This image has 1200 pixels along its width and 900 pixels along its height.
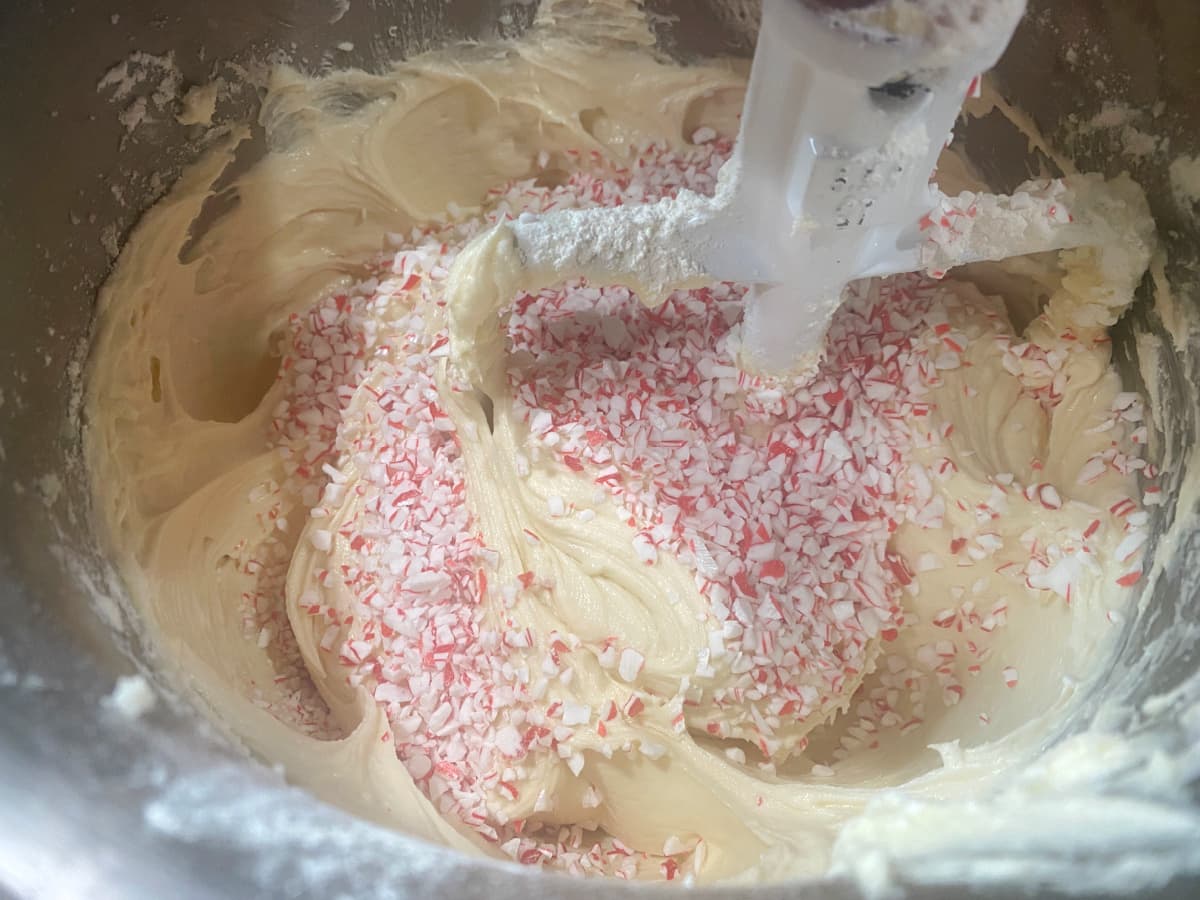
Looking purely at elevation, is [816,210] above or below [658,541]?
above

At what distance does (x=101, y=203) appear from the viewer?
Answer: 1.15m

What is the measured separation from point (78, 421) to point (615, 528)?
2.21 ft

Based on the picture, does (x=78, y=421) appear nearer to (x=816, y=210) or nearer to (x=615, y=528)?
(x=615, y=528)

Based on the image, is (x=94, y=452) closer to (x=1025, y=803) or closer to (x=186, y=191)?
(x=186, y=191)

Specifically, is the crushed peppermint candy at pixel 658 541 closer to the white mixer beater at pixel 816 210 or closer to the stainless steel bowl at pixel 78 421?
the white mixer beater at pixel 816 210

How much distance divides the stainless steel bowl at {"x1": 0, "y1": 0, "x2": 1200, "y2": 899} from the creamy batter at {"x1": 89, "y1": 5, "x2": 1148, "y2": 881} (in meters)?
0.06

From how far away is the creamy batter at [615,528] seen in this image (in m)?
1.16

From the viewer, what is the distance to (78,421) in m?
1.08

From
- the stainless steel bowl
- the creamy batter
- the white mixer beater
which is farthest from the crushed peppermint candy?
the stainless steel bowl

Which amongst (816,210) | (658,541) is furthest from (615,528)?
(816,210)

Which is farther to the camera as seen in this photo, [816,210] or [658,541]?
[658,541]

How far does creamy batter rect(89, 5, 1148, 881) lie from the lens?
116cm

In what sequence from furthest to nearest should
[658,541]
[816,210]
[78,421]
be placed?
[658,541]
[78,421]
[816,210]

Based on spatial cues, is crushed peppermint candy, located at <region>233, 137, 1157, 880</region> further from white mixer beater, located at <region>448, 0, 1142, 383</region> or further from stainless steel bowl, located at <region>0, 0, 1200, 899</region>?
stainless steel bowl, located at <region>0, 0, 1200, 899</region>
